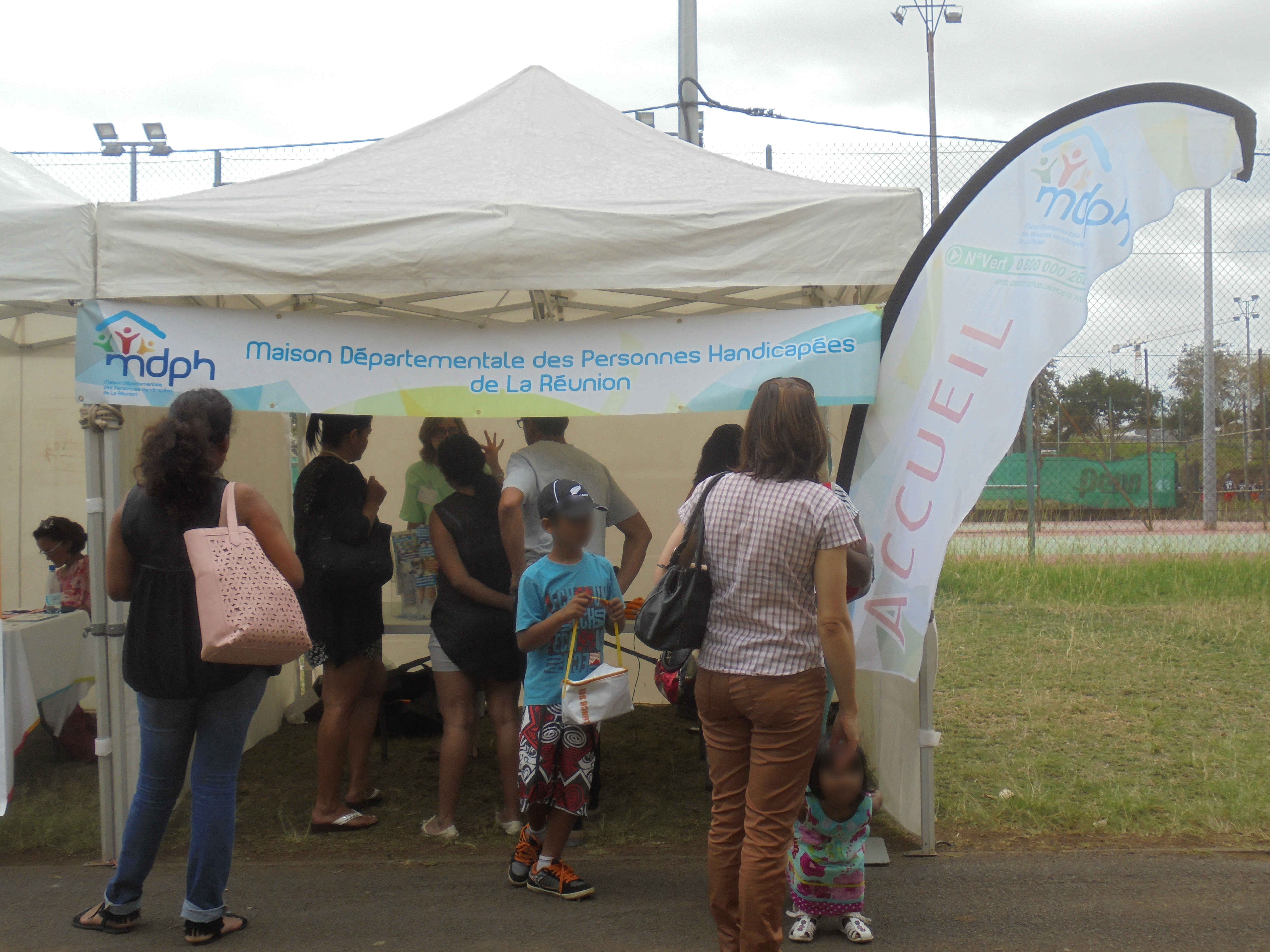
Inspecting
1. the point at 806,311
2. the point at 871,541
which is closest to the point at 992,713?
the point at 871,541

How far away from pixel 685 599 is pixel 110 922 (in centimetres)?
215

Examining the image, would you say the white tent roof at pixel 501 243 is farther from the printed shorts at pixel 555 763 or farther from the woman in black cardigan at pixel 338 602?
the printed shorts at pixel 555 763

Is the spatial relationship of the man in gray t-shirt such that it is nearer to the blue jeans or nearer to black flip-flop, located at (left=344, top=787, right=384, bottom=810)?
the blue jeans

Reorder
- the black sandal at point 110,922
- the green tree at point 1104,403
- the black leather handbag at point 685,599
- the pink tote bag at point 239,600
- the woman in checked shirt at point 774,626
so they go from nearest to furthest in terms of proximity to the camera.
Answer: the woman in checked shirt at point 774,626 < the black leather handbag at point 685,599 < the pink tote bag at point 239,600 < the black sandal at point 110,922 < the green tree at point 1104,403

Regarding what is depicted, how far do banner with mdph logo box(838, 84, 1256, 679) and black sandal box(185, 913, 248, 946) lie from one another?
2250 mm

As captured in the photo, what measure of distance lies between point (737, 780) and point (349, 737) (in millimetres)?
2142

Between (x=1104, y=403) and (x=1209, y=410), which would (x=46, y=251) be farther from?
(x=1209, y=410)

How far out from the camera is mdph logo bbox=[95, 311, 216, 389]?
141 inches

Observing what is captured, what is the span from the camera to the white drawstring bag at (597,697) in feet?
10.6

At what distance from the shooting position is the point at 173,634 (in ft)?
9.45

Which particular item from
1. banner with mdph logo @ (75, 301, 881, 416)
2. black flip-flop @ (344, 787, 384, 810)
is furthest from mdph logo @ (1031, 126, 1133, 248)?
black flip-flop @ (344, 787, 384, 810)

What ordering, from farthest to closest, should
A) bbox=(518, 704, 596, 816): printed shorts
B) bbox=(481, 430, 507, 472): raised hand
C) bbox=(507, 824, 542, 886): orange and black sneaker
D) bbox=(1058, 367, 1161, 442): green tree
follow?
1. bbox=(1058, 367, 1161, 442): green tree
2. bbox=(481, 430, 507, 472): raised hand
3. bbox=(507, 824, 542, 886): orange and black sneaker
4. bbox=(518, 704, 596, 816): printed shorts

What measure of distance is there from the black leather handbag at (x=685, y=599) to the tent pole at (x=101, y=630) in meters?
2.13

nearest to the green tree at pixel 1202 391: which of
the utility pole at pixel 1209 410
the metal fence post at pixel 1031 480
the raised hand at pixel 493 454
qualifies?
the utility pole at pixel 1209 410
